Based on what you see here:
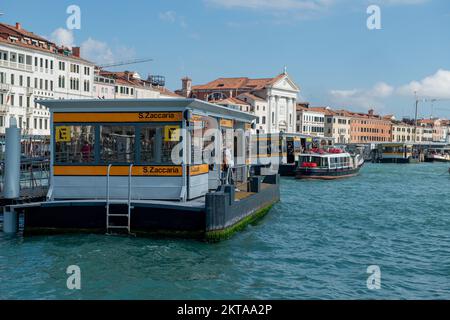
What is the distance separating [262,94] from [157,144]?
90884mm

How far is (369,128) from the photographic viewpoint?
439 ft

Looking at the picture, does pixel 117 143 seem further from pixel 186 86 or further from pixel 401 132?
pixel 401 132

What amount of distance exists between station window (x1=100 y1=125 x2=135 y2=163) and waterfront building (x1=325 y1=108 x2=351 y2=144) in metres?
107

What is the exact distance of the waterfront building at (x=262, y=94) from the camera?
101 meters

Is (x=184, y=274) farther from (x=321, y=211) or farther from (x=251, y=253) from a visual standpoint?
(x=321, y=211)

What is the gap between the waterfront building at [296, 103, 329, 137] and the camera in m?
115

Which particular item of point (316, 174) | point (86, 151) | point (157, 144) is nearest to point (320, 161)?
point (316, 174)

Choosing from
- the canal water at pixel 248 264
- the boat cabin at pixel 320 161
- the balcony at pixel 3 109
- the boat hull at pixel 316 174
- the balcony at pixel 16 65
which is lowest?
the canal water at pixel 248 264

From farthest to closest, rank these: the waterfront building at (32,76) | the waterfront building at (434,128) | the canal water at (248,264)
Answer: the waterfront building at (434,128)
the waterfront building at (32,76)
the canal water at (248,264)

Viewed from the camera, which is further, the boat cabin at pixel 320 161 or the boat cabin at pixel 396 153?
the boat cabin at pixel 396 153

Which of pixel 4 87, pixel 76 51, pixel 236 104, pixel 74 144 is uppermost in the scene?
pixel 76 51

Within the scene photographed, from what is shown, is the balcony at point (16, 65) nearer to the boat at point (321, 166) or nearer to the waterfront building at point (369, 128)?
the boat at point (321, 166)

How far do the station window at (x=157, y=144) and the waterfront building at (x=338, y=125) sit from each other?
107m

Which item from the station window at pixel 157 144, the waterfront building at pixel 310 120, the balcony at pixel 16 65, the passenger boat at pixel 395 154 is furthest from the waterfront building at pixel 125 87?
the station window at pixel 157 144
